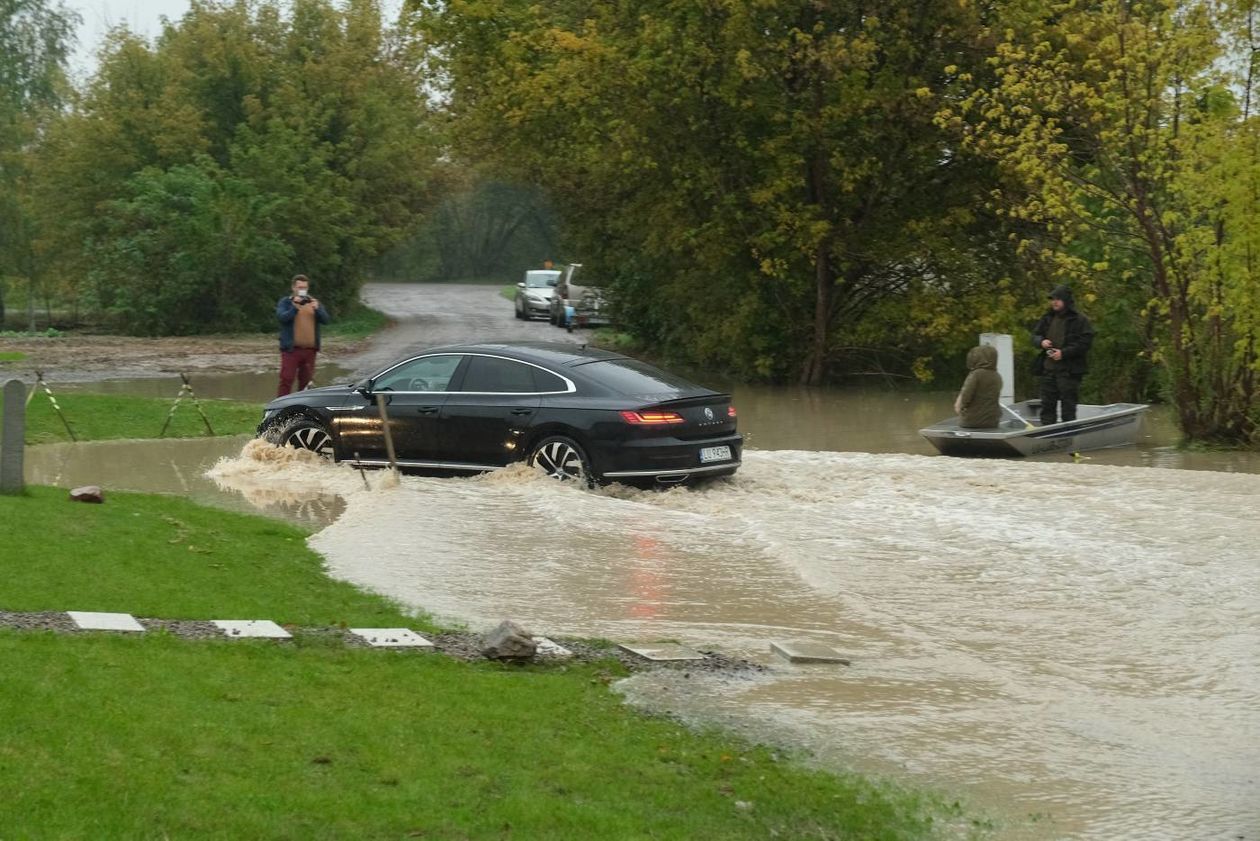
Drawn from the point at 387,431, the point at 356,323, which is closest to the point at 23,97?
the point at 356,323

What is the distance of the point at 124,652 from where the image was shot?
7836mm

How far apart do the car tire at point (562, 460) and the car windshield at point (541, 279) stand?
37.6 m

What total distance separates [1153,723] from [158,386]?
24.2 m

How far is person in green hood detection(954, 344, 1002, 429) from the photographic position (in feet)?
63.3

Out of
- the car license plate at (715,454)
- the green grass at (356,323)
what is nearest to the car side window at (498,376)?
the car license plate at (715,454)

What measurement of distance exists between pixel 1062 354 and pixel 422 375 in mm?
8067

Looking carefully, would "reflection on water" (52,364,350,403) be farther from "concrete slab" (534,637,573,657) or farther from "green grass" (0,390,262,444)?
"concrete slab" (534,637,573,657)

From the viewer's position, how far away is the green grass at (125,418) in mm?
20766

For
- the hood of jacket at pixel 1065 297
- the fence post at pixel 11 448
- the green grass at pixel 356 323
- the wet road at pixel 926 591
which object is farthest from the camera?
the green grass at pixel 356 323

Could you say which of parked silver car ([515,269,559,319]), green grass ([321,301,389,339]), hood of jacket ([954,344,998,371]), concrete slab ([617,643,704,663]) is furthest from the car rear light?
parked silver car ([515,269,559,319])

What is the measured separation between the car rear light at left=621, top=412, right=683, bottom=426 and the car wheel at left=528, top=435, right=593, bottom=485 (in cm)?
57

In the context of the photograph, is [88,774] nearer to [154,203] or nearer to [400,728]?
[400,728]

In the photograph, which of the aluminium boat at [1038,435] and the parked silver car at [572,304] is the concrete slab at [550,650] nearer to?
the aluminium boat at [1038,435]

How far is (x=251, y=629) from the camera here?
880 centimetres
